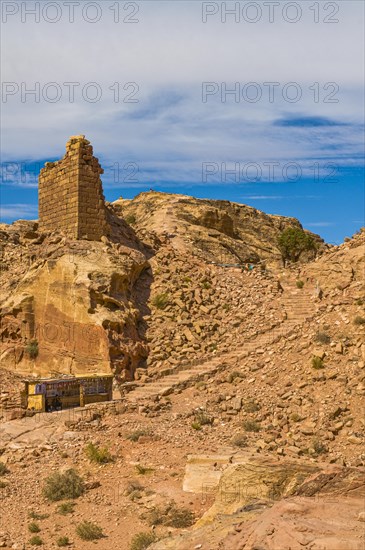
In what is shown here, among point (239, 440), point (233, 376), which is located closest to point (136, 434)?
point (239, 440)

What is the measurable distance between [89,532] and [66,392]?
7.26 meters

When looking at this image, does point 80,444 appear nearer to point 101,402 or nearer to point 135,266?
point 101,402

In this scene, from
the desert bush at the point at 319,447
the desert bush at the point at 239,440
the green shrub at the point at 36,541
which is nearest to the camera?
the green shrub at the point at 36,541

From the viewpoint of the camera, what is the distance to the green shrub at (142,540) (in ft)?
34.6

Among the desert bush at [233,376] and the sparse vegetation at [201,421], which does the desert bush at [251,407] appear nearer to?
the sparse vegetation at [201,421]

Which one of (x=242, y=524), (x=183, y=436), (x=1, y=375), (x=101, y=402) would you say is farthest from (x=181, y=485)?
(x=1, y=375)

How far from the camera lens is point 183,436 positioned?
52.1 ft

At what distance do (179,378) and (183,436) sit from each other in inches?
169

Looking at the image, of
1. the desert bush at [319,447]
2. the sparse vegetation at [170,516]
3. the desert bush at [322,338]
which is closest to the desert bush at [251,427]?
the desert bush at [319,447]

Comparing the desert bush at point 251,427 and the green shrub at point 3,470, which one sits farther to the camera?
the desert bush at point 251,427

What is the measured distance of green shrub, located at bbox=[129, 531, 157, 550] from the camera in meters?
10.5

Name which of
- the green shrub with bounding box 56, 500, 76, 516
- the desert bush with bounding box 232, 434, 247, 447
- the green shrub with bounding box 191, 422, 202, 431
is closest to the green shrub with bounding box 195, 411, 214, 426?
the green shrub with bounding box 191, 422, 202, 431

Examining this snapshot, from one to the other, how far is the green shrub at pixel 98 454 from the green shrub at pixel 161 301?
8.78 m

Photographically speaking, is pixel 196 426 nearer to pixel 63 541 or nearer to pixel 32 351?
pixel 63 541
